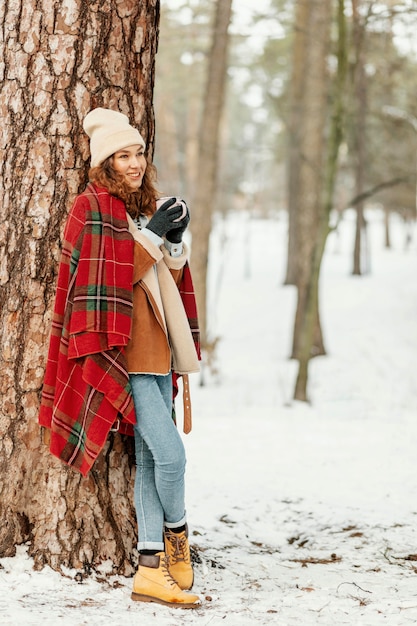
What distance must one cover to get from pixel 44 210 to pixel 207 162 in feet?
26.0

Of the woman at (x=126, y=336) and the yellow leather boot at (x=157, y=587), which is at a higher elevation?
the woman at (x=126, y=336)

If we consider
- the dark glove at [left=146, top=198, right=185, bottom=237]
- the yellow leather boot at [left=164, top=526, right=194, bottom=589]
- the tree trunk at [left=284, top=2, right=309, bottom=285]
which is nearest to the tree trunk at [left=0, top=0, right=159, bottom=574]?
the yellow leather boot at [left=164, top=526, right=194, bottom=589]

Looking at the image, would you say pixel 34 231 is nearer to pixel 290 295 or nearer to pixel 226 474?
pixel 226 474

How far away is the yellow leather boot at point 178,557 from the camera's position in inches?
134

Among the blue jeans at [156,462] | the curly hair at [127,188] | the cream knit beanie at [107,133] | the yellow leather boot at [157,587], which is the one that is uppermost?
the cream knit beanie at [107,133]

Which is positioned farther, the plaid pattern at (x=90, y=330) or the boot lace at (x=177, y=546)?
the boot lace at (x=177, y=546)

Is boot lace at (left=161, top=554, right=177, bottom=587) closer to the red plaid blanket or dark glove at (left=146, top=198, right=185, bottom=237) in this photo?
the red plaid blanket

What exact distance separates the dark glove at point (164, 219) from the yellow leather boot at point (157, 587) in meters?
1.36

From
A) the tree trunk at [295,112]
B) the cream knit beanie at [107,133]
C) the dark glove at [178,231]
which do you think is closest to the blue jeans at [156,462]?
the dark glove at [178,231]

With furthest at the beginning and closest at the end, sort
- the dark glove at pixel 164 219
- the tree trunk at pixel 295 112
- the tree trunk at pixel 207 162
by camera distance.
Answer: the tree trunk at pixel 295 112 < the tree trunk at pixel 207 162 < the dark glove at pixel 164 219

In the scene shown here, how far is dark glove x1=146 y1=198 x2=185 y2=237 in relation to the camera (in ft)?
10.5

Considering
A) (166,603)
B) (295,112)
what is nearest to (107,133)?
(166,603)

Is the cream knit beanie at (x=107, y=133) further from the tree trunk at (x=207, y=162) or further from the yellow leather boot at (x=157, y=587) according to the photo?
the tree trunk at (x=207, y=162)

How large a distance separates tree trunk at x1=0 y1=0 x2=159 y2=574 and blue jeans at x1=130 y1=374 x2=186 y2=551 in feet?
0.63
